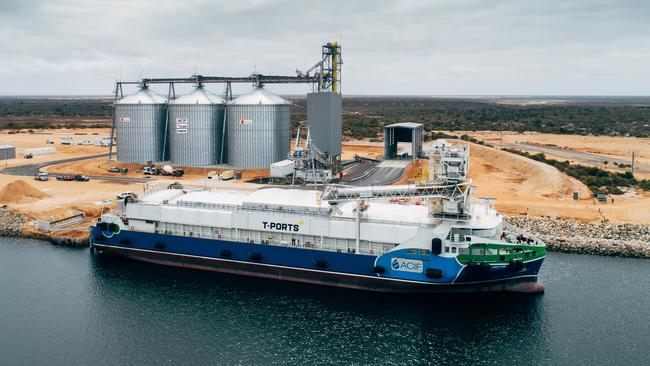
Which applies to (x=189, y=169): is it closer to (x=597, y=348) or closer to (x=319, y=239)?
(x=319, y=239)

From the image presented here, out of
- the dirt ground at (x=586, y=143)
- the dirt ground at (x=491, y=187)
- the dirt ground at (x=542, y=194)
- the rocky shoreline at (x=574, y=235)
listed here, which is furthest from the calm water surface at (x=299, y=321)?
the dirt ground at (x=586, y=143)

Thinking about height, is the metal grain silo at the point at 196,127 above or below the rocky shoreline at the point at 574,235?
above

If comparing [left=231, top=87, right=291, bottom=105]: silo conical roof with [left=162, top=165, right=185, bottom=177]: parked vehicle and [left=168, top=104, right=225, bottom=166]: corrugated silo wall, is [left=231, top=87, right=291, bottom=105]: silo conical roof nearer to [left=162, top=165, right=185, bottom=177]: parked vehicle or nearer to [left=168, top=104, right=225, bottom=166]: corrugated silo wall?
[left=168, top=104, right=225, bottom=166]: corrugated silo wall

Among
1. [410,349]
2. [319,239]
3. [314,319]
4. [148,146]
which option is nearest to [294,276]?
[319,239]

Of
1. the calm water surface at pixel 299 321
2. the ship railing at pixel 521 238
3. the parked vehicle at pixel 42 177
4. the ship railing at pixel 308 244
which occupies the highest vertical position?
the parked vehicle at pixel 42 177

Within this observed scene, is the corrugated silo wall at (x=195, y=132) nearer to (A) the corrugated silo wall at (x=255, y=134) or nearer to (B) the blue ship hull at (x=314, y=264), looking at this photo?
(A) the corrugated silo wall at (x=255, y=134)
